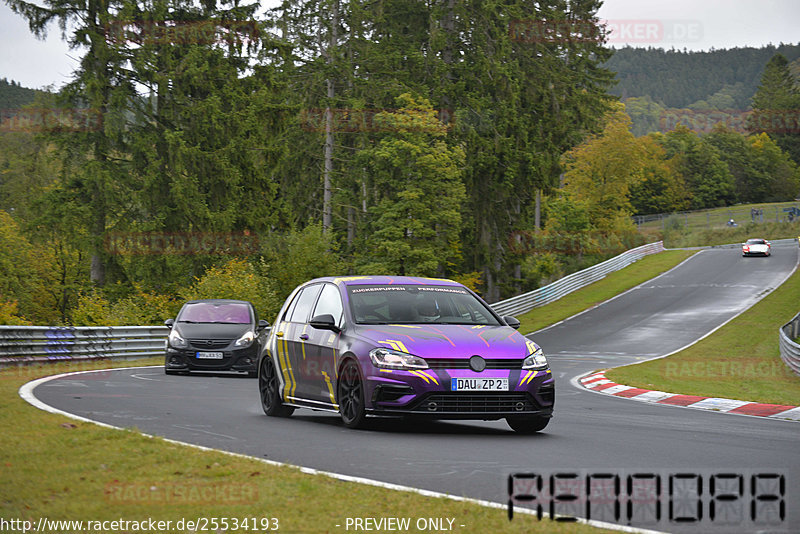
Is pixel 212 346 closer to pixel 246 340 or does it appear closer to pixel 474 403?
pixel 246 340

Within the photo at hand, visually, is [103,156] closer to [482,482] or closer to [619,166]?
[482,482]

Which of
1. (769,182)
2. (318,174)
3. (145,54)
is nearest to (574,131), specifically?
(318,174)

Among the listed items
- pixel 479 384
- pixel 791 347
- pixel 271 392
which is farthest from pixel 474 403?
pixel 791 347

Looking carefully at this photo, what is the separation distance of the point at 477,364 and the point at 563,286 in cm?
5041

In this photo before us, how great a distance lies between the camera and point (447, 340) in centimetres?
1081

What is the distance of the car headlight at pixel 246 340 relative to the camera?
22508mm

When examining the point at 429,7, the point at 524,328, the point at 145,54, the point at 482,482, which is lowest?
the point at 524,328

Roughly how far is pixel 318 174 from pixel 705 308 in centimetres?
2077

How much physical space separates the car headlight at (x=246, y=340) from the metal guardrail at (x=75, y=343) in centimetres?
500

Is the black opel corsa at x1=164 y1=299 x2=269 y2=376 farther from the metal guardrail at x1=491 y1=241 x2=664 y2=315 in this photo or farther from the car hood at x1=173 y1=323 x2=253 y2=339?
the metal guardrail at x1=491 y1=241 x2=664 y2=315

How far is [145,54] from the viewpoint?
149 ft
